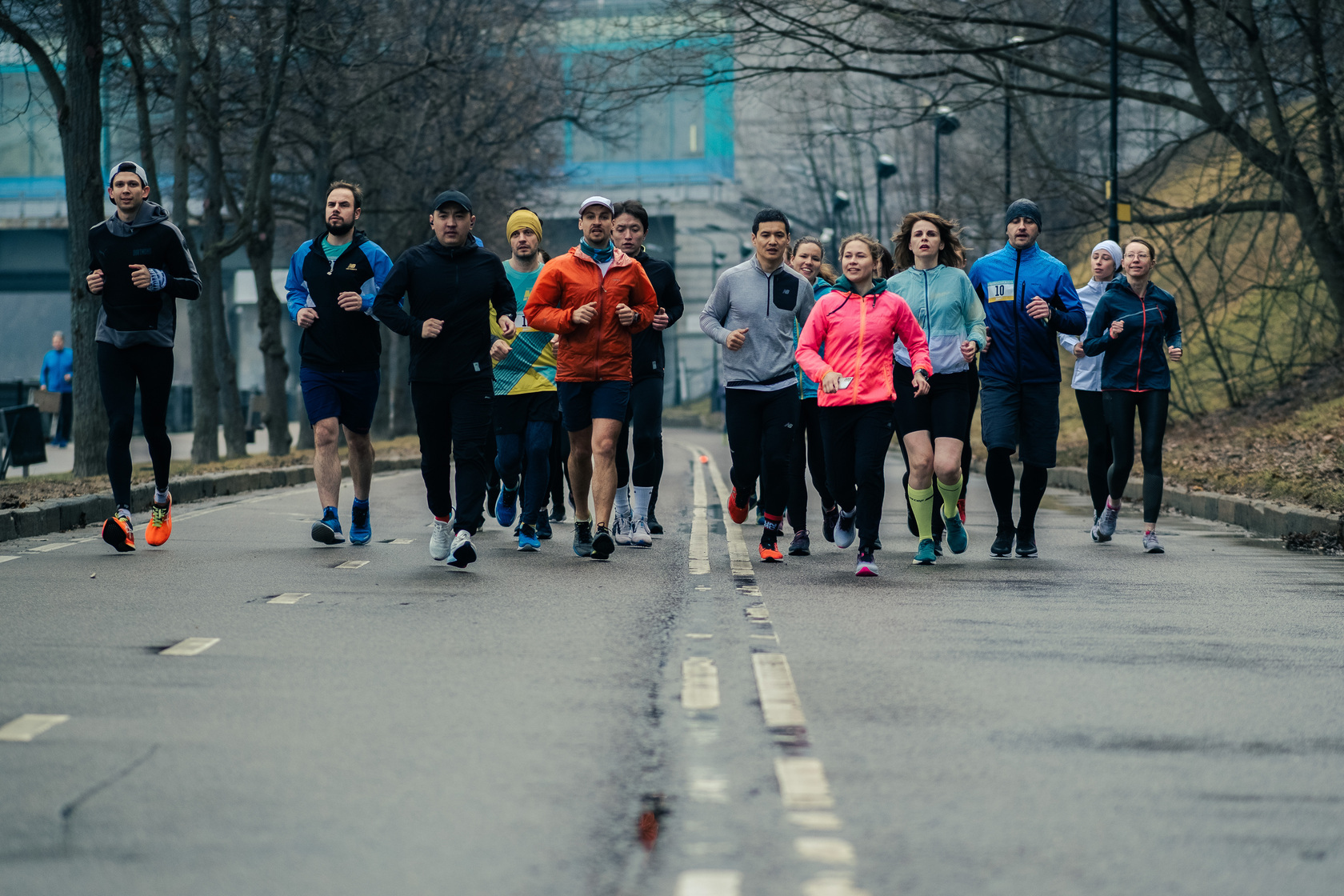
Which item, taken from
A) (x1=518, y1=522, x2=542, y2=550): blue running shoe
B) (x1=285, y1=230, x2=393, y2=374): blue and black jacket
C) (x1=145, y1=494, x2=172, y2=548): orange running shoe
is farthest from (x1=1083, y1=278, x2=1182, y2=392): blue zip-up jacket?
(x1=145, y1=494, x2=172, y2=548): orange running shoe

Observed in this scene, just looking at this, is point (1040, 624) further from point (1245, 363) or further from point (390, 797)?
point (1245, 363)

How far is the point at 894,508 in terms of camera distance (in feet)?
49.8

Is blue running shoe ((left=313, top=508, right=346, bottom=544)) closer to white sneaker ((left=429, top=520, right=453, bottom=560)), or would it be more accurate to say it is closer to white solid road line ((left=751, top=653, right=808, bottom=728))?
white sneaker ((left=429, top=520, right=453, bottom=560))

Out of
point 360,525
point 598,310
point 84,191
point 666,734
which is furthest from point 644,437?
point 84,191

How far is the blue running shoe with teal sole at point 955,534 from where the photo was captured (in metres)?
10.4

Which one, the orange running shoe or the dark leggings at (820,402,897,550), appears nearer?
the dark leggings at (820,402,897,550)

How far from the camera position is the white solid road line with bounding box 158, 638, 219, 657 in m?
6.50

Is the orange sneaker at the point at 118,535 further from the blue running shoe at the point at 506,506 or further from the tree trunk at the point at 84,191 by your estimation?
the tree trunk at the point at 84,191

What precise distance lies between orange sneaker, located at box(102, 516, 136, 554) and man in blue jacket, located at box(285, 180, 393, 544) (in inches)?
43.2

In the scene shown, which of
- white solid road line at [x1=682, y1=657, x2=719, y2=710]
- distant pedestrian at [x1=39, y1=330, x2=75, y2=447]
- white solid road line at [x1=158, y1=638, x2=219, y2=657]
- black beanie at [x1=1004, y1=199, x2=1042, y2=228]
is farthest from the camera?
distant pedestrian at [x1=39, y1=330, x2=75, y2=447]

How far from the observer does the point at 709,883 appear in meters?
3.68

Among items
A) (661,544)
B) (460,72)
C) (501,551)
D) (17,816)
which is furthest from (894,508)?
(460,72)

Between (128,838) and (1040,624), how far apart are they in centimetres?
454

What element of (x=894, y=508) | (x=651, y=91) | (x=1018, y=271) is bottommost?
(x=894, y=508)
